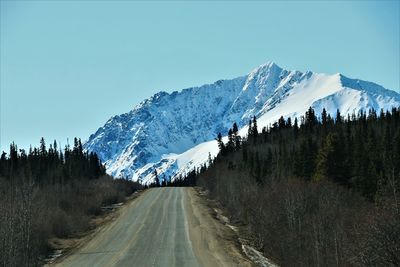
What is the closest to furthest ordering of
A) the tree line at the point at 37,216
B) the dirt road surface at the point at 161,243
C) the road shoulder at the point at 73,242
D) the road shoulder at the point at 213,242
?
the tree line at the point at 37,216 < the dirt road surface at the point at 161,243 < the road shoulder at the point at 213,242 < the road shoulder at the point at 73,242

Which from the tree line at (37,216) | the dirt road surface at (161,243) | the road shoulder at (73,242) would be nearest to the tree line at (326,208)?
the dirt road surface at (161,243)

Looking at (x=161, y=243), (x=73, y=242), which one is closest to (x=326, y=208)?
(x=161, y=243)

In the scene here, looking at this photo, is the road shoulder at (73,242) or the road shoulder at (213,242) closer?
the road shoulder at (213,242)

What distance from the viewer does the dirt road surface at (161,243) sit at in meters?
28.8

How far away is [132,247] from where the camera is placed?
33.6m

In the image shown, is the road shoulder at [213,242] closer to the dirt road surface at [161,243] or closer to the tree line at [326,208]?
the dirt road surface at [161,243]

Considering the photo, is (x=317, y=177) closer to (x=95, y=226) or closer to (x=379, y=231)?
(x=95, y=226)

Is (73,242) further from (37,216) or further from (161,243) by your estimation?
(161,243)

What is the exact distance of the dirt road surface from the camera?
2883 centimetres

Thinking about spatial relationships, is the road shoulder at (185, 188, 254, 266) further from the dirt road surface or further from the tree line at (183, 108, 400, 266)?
the tree line at (183, 108, 400, 266)

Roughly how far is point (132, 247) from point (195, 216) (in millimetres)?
17902

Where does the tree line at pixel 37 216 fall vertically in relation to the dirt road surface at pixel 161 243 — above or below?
above

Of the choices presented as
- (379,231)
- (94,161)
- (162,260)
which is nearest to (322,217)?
(162,260)

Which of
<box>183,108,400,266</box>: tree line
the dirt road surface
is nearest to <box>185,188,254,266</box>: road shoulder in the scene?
the dirt road surface
